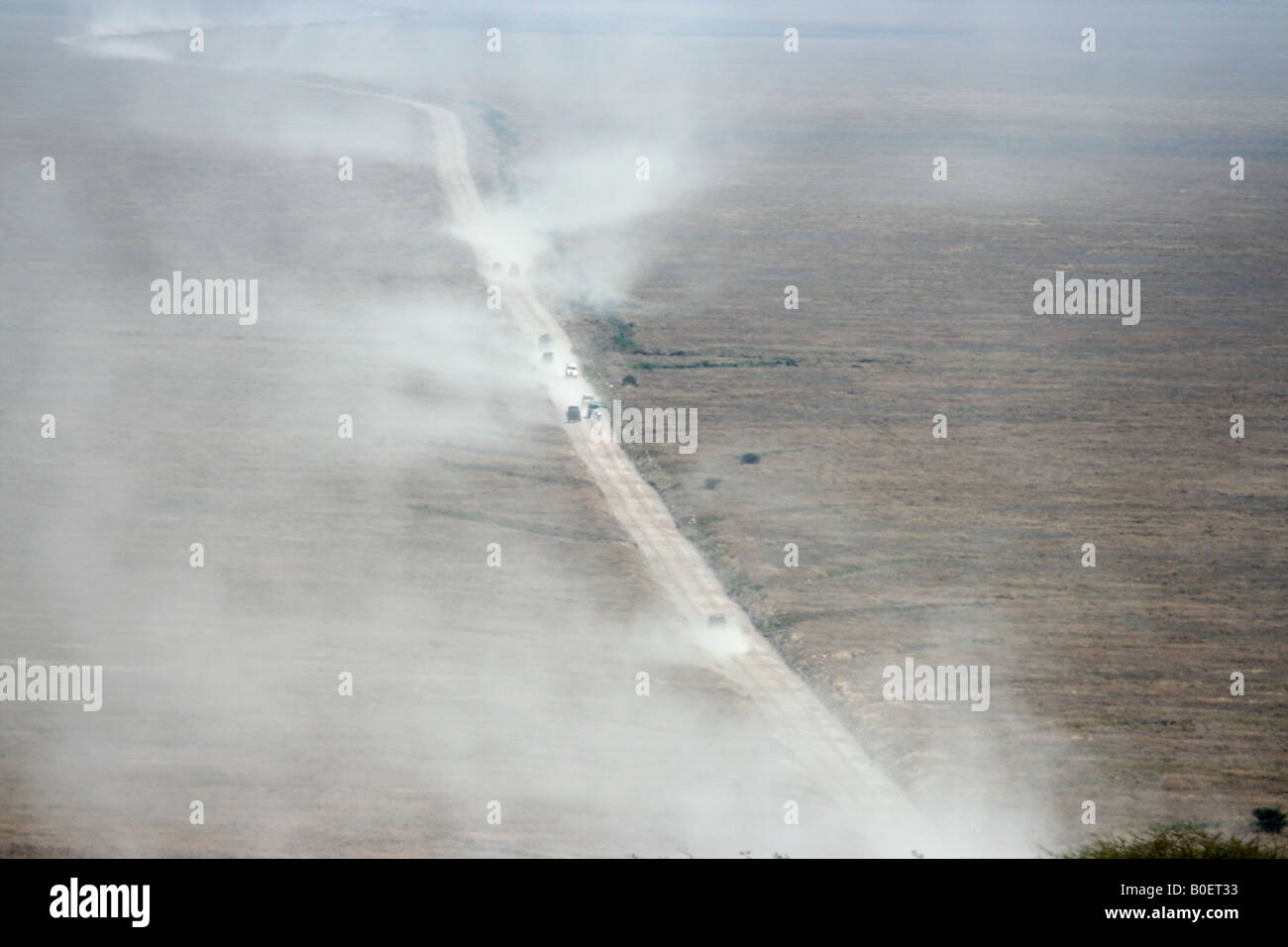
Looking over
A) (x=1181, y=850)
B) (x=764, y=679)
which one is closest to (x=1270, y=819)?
(x=1181, y=850)

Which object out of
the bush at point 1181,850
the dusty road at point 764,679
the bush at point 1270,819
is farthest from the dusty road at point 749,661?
the bush at point 1270,819

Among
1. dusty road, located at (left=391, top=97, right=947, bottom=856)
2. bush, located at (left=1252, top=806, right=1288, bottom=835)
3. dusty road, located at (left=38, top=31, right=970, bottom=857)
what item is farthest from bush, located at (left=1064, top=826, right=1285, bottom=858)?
dusty road, located at (left=391, top=97, right=947, bottom=856)

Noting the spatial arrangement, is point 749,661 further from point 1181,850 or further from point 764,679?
point 1181,850

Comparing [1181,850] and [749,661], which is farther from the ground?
[749,661]

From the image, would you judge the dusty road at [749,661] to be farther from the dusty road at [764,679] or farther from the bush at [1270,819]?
the bush at [1270,819]

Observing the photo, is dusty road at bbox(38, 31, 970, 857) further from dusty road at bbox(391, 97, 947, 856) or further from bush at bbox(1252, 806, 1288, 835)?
bush at bbox(1252, 806, 1288, 835)

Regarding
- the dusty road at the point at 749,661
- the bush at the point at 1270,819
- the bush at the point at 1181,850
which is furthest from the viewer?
the dusty road at the point at 749,661

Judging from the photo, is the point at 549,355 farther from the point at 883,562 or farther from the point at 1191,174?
the point at 1191,174

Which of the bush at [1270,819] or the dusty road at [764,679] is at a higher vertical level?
the dusty road at [764,679]

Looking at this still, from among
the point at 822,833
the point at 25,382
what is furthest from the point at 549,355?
the point at 822,833
